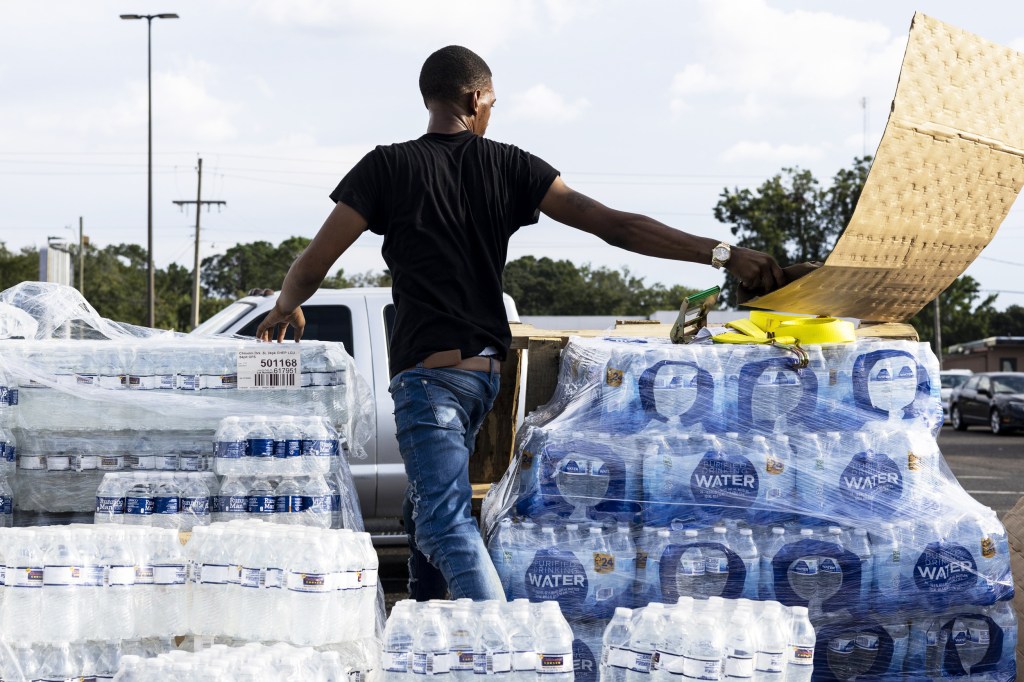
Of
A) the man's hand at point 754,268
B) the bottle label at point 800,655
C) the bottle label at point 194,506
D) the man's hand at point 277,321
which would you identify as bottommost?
the bottle label at point 800,655

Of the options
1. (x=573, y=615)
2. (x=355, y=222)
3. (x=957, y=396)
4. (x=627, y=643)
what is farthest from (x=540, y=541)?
(x=957, y=396)

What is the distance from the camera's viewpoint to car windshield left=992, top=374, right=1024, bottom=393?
2831 cm

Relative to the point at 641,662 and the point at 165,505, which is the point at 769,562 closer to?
the point at 641,662

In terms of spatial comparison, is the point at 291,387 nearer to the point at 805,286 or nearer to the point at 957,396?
the point at 805,286

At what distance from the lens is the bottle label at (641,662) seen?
3145mm

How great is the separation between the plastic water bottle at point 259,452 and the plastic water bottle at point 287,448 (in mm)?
27

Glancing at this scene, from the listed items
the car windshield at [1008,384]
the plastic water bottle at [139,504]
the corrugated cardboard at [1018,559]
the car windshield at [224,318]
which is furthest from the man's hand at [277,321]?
the car windshield at [1008,384]

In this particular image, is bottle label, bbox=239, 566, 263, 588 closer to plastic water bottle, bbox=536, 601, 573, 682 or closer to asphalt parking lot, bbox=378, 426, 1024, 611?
plastic water bottle, bbox=536, 601, 573, 682

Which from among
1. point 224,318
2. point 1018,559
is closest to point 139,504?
point 1018,559

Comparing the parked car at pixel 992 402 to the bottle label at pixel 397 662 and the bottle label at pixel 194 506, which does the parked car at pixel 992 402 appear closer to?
the bottle label at pixel 194 506

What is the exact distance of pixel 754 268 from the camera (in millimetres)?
3740

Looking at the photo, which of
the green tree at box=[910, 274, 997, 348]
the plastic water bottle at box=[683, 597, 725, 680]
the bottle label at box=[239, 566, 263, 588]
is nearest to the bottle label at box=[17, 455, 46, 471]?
the bottle label at box=[239, 566, 263, 588]

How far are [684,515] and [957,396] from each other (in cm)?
2965

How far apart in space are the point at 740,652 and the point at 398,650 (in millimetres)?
946
